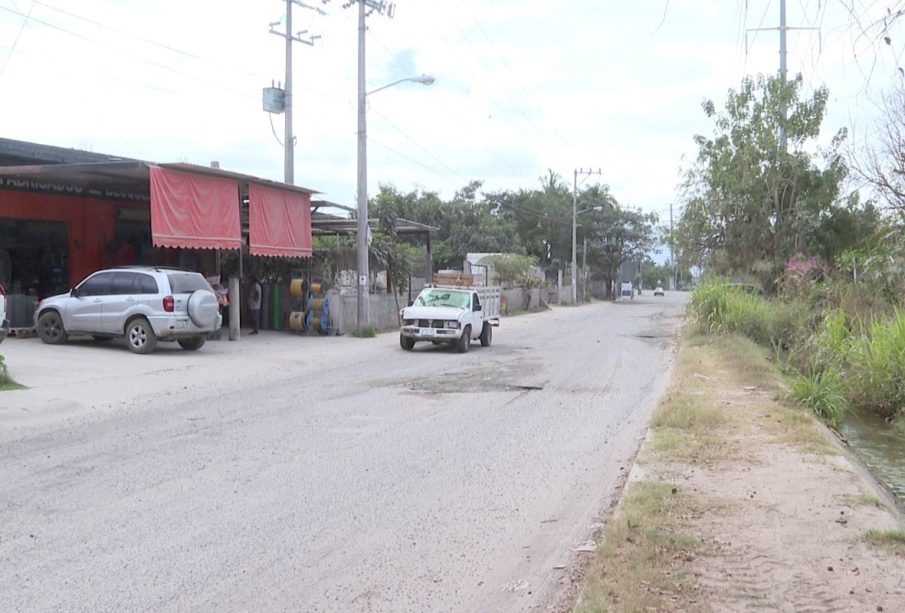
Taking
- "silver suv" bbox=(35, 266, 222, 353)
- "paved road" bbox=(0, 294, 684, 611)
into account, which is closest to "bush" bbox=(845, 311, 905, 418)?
"paved road" bbox=(0, 294, 684, 611)

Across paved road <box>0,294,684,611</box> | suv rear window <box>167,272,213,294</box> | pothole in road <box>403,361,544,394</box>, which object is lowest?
paved road <box>0,294,684,611</box>

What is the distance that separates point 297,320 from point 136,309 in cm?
792

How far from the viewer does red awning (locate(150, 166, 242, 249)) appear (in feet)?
63.5

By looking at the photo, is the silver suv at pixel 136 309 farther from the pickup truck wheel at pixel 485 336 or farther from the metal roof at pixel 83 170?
the pickup truck wheel at pixel 485 336

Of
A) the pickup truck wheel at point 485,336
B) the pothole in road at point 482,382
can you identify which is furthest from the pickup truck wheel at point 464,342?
the pothole in road at point 482,382

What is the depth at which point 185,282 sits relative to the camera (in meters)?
18.0

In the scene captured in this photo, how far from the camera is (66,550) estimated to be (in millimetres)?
5547

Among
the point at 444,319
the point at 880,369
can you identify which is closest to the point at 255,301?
the point at 444,319

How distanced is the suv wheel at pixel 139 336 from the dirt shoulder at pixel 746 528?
1180 centimetres

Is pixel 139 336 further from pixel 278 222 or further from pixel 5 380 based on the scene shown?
pixel 278 222

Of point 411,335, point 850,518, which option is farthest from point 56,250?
point 850,518

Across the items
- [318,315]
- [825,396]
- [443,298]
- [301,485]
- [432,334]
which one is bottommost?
[301,485]

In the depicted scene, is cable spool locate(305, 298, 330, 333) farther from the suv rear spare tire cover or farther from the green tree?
the green tree

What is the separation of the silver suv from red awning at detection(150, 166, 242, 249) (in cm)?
166
